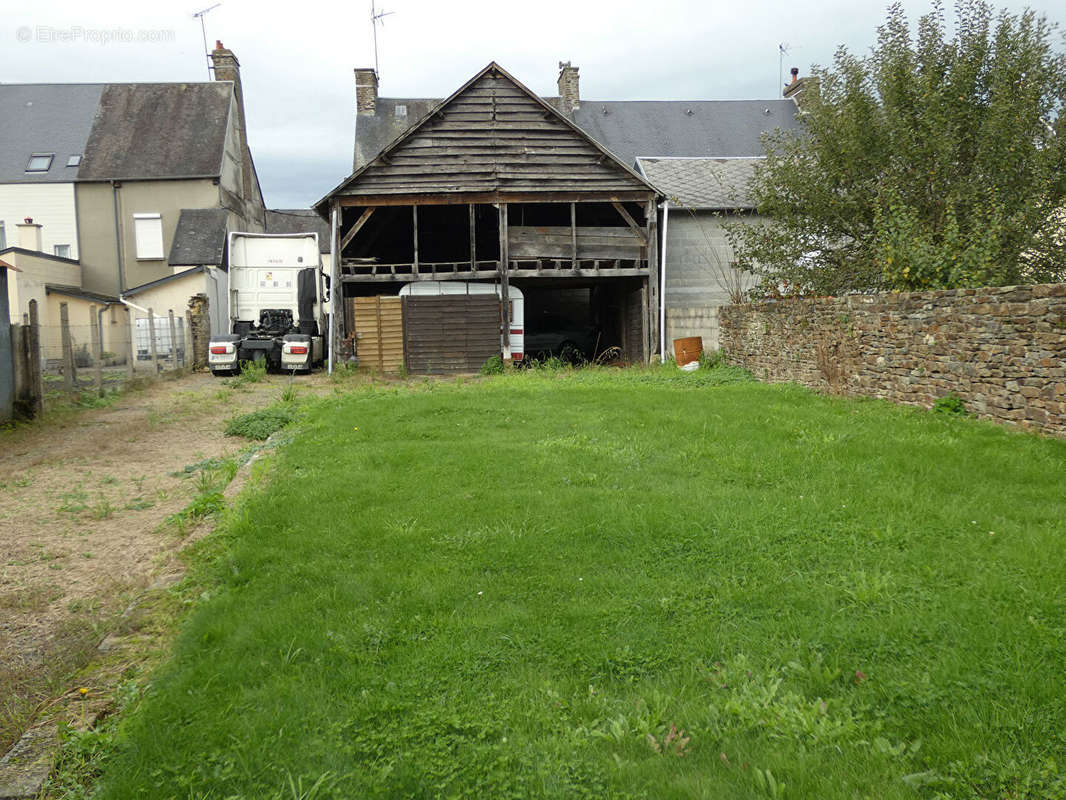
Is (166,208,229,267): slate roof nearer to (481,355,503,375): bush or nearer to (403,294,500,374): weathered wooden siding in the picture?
(403,294,500,374): weathered wooden siding

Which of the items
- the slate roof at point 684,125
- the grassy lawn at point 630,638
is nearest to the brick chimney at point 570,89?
the slate roof at point 684,125

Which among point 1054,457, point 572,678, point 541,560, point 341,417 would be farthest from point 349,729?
point 341,417

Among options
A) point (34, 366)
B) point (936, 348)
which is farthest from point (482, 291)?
point (936, 348)

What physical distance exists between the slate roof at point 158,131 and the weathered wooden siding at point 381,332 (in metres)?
14.6

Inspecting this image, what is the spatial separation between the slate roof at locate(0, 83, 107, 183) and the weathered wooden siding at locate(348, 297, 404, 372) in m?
17.8

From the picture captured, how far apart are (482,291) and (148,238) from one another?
1743 centimetres

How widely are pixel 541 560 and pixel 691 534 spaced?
1.03m

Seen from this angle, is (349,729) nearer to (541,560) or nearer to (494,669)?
(494,669)

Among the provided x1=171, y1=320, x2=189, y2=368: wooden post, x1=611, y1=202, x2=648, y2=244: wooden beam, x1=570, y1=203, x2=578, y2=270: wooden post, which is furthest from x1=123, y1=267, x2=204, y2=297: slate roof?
x1=611, y1=202, x2=648, y2=244: wooden beam

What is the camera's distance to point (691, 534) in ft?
16.8

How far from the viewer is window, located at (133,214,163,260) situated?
3091 cm

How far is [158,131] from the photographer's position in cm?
3212

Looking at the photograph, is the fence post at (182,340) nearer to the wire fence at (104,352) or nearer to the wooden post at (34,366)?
the wire fence at (104,352)

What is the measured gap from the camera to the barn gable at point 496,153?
20.2 metres
